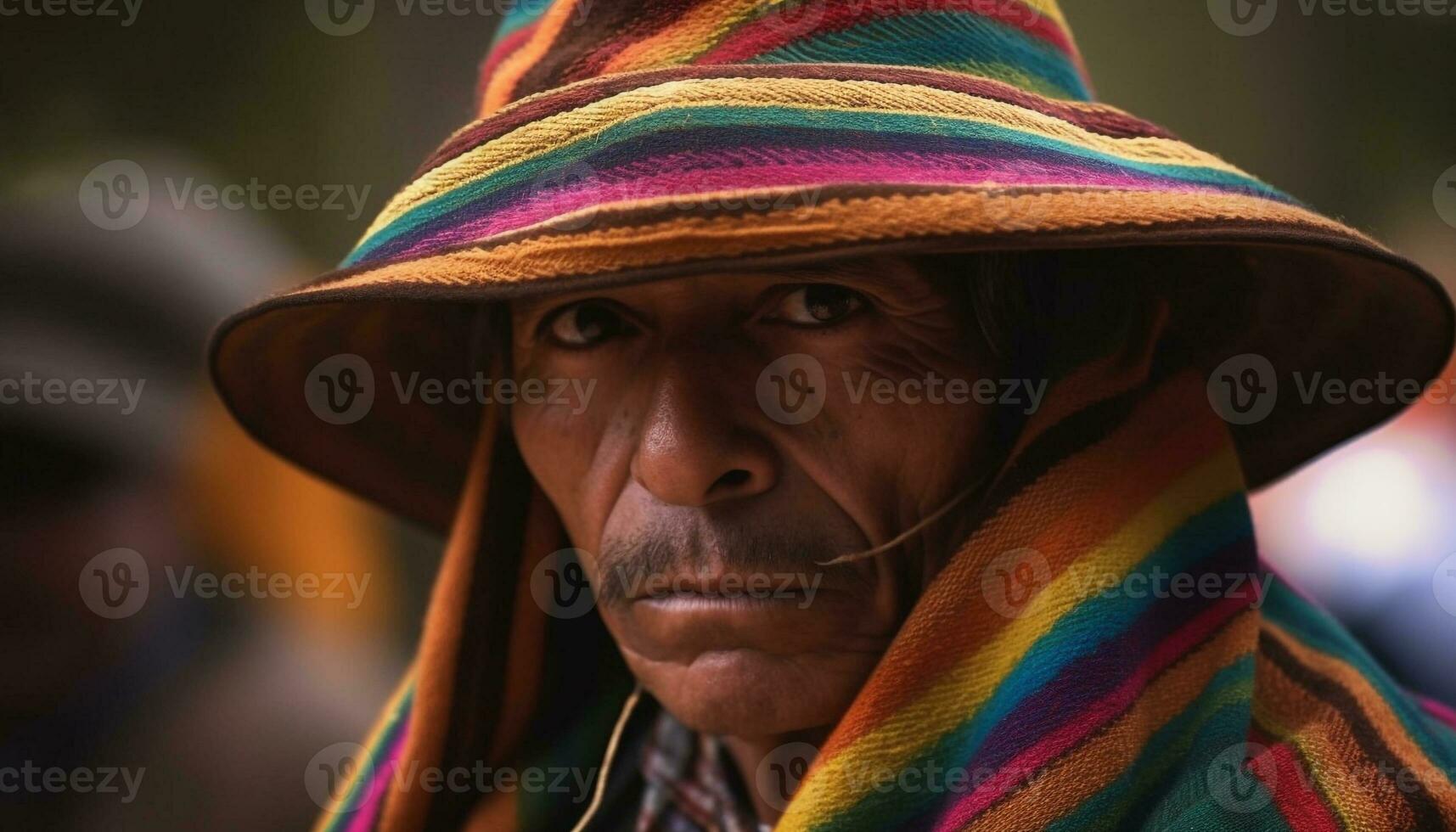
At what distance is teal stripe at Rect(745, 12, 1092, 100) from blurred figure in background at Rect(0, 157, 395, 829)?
1758 mm

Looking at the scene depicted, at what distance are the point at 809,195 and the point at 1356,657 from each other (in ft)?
2.45

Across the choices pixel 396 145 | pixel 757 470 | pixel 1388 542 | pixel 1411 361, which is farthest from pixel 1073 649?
pixel 396 145

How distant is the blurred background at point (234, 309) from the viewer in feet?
7.23

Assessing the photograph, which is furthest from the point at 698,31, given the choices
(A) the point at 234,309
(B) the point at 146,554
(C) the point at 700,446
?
(B) the point at 146,554

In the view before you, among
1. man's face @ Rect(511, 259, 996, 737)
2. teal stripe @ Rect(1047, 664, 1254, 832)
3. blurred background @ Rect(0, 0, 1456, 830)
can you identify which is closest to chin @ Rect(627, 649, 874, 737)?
man's face @ Rect(511, 259, 996, 737)

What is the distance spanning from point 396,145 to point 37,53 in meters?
0.74

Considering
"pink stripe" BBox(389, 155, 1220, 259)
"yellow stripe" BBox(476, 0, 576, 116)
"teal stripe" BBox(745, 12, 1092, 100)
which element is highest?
"yellow stripe" BBox(476, 0, 576, 116)

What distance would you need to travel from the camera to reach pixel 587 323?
3.82 ft

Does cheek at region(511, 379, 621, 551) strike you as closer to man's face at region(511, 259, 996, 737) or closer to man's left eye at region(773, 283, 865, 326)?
man's face at region(511, 259, 996, 737)

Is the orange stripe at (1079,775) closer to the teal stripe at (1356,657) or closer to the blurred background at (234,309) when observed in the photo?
the teal stripe at (1356,657)

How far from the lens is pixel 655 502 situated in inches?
43.1

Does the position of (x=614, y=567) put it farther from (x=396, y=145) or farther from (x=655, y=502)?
(x=396, y=145)

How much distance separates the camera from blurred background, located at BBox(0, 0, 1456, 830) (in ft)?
7.23

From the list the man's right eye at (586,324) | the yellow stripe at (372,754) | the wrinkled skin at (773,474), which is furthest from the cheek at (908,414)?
the yellow stripe at (372,754)
